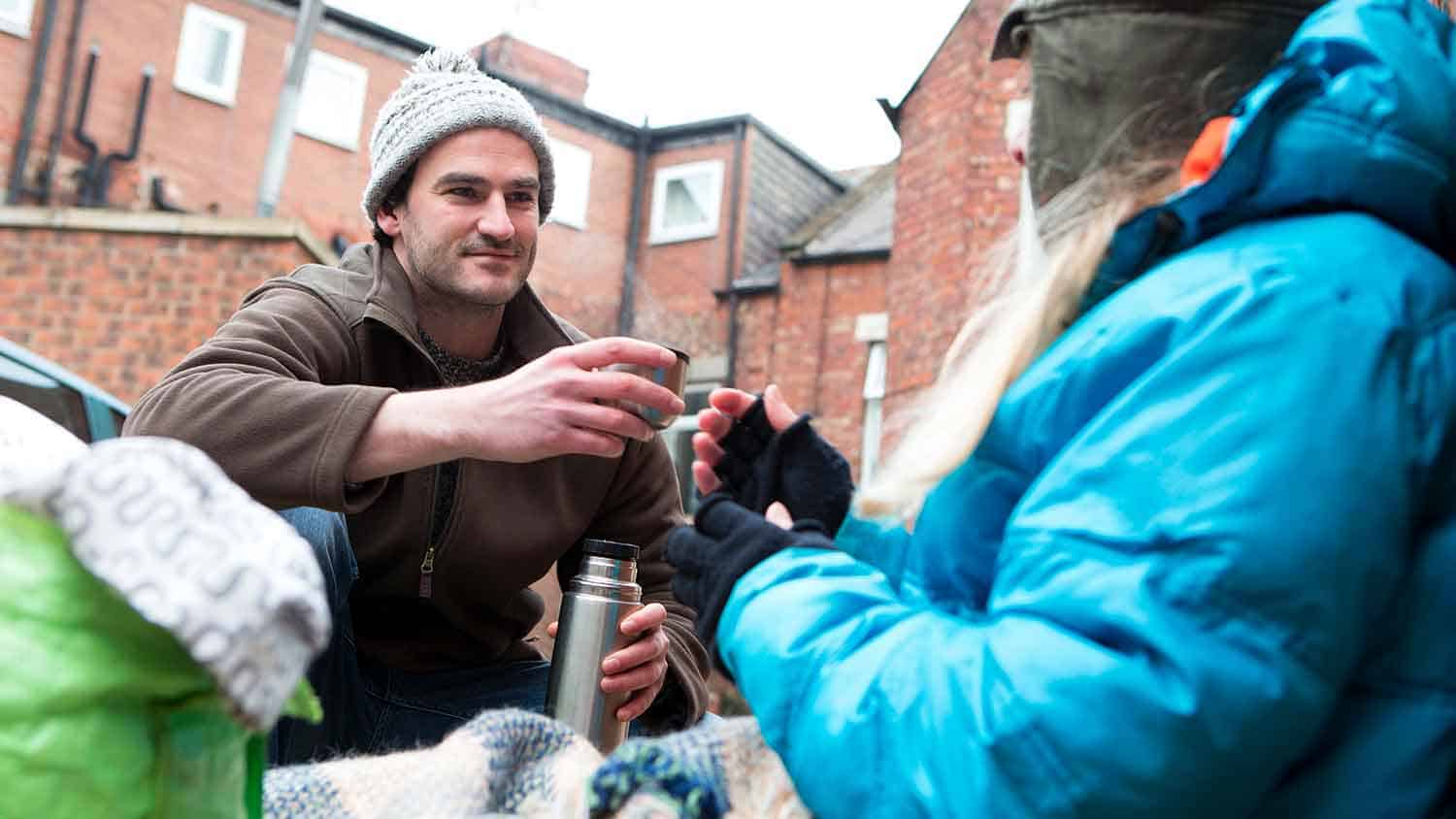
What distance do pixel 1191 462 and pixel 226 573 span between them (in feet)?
2.52

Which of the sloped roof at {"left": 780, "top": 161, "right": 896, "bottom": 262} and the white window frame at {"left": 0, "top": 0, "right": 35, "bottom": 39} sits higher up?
the white window frame at {"left": 0, "top": 0, "right": 35, "bottom": 39}

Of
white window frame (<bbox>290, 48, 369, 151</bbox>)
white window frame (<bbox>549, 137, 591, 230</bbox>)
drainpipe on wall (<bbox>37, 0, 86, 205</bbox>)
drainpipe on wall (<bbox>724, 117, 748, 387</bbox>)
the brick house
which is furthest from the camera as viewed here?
white window frame (<bbox>549, 137, 591, 230</bbox>)

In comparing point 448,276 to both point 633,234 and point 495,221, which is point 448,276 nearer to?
point 495,221

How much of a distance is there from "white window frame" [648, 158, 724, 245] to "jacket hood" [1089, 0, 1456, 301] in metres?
19.1

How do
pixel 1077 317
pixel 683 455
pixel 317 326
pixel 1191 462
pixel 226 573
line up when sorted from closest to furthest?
pixel 226 573 → pixel 1191 462 → pixel 1077 317 → pixel 317 326 → pixel 683 455

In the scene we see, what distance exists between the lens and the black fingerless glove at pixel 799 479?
1.68m

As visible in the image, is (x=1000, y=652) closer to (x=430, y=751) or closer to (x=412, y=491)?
(x=430, y=751)

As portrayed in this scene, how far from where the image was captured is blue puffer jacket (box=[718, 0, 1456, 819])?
42.9 inches

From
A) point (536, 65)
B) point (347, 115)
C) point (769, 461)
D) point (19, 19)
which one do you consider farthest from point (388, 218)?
point (536, 65)

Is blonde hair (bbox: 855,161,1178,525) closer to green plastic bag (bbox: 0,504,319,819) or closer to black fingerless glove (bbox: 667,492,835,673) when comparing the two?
black fingerless glove (bbox: 667,492,835,673)

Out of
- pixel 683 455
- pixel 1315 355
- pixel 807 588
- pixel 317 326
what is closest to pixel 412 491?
pixel 317 326

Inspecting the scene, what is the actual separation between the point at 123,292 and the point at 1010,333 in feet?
31.4

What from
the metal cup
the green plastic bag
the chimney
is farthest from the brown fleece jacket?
the chimney

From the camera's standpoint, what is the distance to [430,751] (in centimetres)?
148
